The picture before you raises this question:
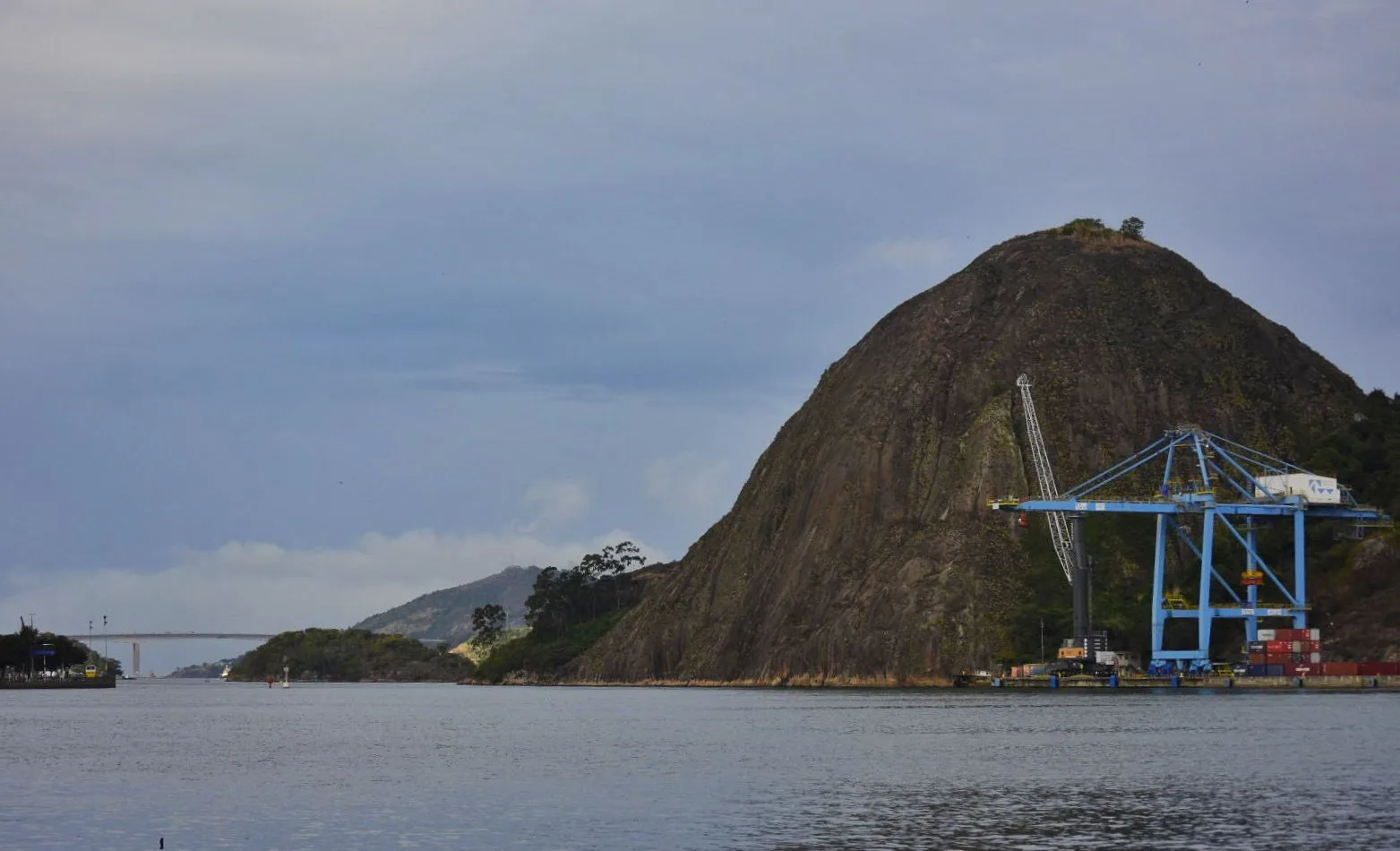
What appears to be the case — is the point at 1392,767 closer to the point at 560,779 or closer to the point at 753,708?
the point at 560,779

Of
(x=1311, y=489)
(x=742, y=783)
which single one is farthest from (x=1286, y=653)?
(x=742, y=783)

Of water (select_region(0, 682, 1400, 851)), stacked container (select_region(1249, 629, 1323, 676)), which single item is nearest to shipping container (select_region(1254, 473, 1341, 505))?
stacked container (select_region(1249, 629, 1323, 676))

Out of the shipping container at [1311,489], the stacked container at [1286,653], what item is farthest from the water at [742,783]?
the shipping container at [1311,489]

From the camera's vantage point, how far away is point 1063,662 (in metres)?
195

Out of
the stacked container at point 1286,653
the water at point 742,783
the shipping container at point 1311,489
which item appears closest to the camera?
the water at point 742,783

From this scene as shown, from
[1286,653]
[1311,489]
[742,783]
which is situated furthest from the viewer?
[1311,489]

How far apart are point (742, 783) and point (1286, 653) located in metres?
132

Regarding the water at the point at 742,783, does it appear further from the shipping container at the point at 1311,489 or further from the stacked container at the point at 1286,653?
the shipping container at the point at 1311,489

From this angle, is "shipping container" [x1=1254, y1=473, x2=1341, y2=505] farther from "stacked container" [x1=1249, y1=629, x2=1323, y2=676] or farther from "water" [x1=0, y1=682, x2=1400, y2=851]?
"water" [x1=0, y1=682, x2=1400, y2=851]

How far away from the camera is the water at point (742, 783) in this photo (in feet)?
167

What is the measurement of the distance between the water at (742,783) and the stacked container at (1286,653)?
5377 centimetres

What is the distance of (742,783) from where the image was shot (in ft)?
225

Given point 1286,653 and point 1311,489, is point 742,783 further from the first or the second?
point 1311,489

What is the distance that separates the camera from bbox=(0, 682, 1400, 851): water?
5094 cm
